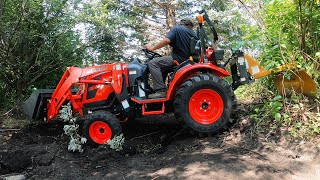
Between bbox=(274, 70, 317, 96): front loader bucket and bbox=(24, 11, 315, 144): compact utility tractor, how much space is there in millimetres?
25

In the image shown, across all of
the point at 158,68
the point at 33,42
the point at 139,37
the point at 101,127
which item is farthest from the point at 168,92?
the point at 139,37

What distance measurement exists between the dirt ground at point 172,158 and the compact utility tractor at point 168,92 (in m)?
0.34

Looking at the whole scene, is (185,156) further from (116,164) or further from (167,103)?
(167,103)

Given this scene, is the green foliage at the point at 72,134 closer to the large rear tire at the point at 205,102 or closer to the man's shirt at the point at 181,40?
the large rear tire at the point at 205,102

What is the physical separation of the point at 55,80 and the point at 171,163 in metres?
5.69

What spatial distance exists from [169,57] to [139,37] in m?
8.46

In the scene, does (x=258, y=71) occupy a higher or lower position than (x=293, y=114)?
higher

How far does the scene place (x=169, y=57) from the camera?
5703 millimetres

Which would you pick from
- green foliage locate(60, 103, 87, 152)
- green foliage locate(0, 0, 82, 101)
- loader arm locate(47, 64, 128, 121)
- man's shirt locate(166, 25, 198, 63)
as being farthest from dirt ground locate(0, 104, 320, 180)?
green foliage locate(0, 0, 82, 101)

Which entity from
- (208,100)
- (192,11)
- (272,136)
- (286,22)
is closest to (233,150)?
(272,136)

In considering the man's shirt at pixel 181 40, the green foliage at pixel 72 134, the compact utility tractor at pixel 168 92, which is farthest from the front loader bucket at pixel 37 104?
the man's shirt at pixel 181 40

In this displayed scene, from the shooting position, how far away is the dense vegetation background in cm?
500

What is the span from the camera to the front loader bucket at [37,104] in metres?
6.30

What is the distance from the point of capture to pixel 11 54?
25.8ft
